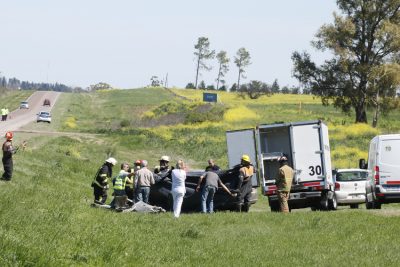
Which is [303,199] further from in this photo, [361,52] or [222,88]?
[222,88]

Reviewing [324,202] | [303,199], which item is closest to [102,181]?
[303,199]

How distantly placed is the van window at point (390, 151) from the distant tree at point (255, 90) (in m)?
Result: 112

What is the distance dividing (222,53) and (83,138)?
134 m

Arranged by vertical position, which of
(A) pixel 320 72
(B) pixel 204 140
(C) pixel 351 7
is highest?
(C) pixel 351 7

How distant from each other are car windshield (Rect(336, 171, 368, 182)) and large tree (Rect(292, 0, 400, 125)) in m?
39.4

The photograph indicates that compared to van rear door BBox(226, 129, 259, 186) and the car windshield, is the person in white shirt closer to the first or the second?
van rear door BBox(226, 129, 259, 186)

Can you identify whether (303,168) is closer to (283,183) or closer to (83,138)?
(283,183)

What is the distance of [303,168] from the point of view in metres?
23.9

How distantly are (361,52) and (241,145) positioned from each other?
43863 millimetres

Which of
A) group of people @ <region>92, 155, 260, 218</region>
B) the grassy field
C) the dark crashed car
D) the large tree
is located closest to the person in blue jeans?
group of people @ <region>92, 155, 260, 218</region>

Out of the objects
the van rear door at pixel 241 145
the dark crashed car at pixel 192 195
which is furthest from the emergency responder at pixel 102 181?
the van rear door at pixel 241 145

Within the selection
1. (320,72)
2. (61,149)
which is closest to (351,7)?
(320,72)

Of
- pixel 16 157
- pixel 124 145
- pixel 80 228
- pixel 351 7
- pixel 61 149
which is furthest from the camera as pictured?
pixel 351 7

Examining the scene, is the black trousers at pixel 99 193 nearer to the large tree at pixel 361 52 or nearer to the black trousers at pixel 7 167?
the black trousers at pixel 7 167
